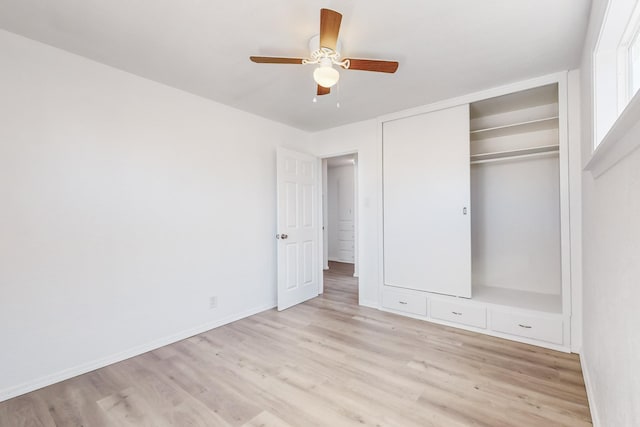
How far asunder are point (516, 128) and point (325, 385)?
3264 millimetres

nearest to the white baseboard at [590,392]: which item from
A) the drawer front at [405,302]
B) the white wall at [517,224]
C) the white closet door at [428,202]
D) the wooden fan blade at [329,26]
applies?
the white closet door at [428,202]

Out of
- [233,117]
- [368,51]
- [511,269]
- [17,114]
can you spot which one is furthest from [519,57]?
[17,114]

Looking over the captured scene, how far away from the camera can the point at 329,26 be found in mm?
1595

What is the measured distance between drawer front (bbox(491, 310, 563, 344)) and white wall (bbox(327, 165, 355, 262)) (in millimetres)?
4334

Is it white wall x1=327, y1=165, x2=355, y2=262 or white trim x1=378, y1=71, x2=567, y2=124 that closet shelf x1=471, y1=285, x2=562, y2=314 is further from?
white wall x1=327, y1=165, x2=355, y2=262

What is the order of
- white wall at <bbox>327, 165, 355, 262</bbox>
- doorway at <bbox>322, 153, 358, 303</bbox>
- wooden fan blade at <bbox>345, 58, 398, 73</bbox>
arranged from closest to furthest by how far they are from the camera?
wooden fan blade at <bbox>345, 58, 398, 73</bbox> → doorway at <bbox>322, 153, 358, 303</bbox> → white wall at <bbox>327, 165, 355, 262</bbox>

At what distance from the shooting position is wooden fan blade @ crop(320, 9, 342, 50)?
1500mm

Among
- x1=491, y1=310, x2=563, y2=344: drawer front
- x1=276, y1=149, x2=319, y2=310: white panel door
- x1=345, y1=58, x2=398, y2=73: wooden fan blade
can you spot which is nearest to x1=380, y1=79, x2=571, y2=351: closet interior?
x1=491, y1=310, x2=563, y2=344: drawer front

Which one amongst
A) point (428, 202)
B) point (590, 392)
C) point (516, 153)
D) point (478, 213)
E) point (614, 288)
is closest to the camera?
point (614, 288)

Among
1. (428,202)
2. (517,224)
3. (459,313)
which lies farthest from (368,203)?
(517,224)

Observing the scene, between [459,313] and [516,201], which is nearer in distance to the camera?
[459,313]

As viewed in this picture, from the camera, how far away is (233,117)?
3340 mm

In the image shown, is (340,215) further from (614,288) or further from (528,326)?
(614,288)

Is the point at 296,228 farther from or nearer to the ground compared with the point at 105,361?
farther from the ground
